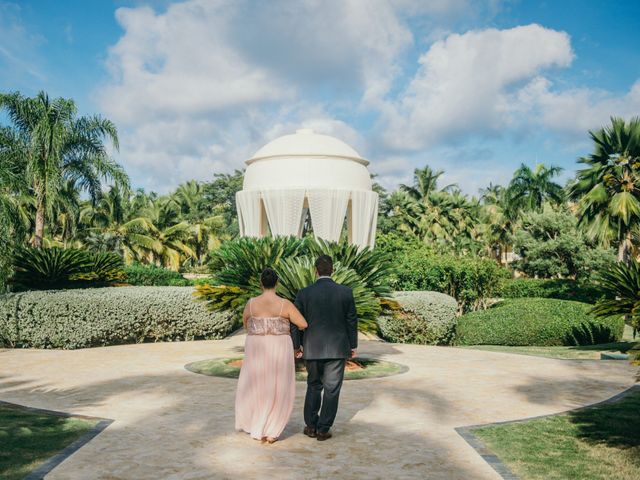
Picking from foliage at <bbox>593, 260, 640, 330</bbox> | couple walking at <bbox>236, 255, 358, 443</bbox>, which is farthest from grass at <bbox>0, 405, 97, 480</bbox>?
foliage at <bbox>593, 260, 640, 330</bbox>

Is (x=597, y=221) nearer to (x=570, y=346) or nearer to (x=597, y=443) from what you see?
(x=570, y=346)

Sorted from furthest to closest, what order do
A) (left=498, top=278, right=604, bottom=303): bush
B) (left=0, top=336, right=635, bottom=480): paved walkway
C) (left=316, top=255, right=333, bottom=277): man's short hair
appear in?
(left=498, top=278, right=604, bottom=303): bush < (left=316, top=255, right=333, bottom=277): man's short hair < (left=0, top=336, right=635, bottom=480): paved walkway

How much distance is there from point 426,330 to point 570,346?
461cm

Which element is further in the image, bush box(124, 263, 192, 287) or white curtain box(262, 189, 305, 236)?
bush box(124, 263, 192, 287)

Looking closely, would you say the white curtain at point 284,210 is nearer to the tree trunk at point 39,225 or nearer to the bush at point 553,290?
the tree trunk at point 39,225

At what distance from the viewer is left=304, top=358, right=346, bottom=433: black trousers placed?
6414 millimetres

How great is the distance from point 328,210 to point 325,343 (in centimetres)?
1596

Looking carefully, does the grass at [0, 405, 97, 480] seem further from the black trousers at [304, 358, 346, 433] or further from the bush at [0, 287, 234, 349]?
the bush at [0, 287, 234, 349]

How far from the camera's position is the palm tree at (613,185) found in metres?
21.7

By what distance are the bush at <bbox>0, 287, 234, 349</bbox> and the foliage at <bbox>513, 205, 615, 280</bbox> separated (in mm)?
23534

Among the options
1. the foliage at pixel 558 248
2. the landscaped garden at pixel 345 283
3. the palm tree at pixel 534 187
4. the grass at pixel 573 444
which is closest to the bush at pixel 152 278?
the landscaped garden at pixel 345 283

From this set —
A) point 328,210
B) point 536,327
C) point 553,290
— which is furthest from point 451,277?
point 553,290

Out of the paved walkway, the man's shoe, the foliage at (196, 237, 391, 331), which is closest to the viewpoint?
the paved walkway

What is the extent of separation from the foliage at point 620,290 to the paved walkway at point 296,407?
1.53 m
